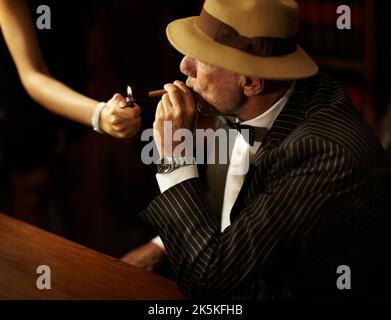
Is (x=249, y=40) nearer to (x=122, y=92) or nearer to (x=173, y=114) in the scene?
(x=173, y=114)

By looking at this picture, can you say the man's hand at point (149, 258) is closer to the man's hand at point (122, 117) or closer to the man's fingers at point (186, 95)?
the man's hand at point (122, 117)

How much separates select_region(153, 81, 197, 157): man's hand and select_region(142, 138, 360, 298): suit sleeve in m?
0.15

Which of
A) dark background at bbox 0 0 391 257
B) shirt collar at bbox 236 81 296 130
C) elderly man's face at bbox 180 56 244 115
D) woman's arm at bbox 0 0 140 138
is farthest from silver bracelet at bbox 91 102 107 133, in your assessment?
dark background at bbox 0 0 391 257

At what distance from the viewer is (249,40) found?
1.86 metres

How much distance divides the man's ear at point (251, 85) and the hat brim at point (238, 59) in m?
0.11

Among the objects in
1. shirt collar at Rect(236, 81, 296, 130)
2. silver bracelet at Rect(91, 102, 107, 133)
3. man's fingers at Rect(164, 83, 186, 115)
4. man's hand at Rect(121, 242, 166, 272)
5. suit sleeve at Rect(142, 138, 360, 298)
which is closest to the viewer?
suit sleeve at Rect(142, 138, 360, 298)

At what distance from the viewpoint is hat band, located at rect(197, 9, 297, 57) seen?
1855mm

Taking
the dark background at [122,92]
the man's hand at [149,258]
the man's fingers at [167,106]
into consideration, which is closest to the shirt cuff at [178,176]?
the man's fingers at [167,106]

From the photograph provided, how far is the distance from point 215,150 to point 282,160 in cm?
65

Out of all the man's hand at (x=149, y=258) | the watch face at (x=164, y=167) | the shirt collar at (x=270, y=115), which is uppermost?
the shirt collar at (x=270, y=115)

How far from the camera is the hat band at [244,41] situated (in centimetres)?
186

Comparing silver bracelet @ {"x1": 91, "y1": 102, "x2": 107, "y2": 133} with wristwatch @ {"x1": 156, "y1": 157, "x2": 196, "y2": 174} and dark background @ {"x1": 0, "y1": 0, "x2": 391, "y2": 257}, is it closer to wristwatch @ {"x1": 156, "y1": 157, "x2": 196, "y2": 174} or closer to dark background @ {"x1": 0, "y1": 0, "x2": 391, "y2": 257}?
wristwatch @ {"x1": 156, "y1": 157, "x2": 196, "y2": 174}

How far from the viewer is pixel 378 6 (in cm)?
412

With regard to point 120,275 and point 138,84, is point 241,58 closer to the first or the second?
point 120,275
